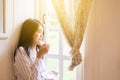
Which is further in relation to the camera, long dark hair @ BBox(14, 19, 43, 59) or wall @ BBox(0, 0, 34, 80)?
long dark hair @ BBox(14, 19, 43, 59)

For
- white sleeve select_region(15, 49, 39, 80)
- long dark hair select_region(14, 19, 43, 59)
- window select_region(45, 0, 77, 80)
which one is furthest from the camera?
window select_region(45, 0, 77, 80)

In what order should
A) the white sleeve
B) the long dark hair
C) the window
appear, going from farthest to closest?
the window, the long dark hair, the white sleeve

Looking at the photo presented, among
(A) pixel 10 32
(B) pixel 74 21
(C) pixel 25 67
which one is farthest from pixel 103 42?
(A) pixel 10 32

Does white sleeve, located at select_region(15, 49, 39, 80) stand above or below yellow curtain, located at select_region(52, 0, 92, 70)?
below

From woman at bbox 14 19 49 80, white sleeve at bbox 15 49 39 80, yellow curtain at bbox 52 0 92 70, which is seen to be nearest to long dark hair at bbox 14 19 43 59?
woman at bbox 14 19 49 80

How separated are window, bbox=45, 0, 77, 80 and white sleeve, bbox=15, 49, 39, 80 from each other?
439 mm

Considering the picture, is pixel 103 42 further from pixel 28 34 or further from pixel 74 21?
pixel 28 34

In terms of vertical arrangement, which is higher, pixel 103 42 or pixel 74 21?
pixel 74 21

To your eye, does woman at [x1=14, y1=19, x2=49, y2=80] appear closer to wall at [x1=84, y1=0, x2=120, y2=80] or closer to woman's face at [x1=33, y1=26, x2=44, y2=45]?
woman's face at [x1=33, y1=26, x2=44, y2=45]

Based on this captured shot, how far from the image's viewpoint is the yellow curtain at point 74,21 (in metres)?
1.91

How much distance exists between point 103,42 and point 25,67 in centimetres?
68

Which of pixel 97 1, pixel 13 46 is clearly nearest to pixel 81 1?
pixel 97 1

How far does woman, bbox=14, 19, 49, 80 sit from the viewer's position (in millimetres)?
1866

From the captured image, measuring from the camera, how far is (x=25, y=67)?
6.12ft
